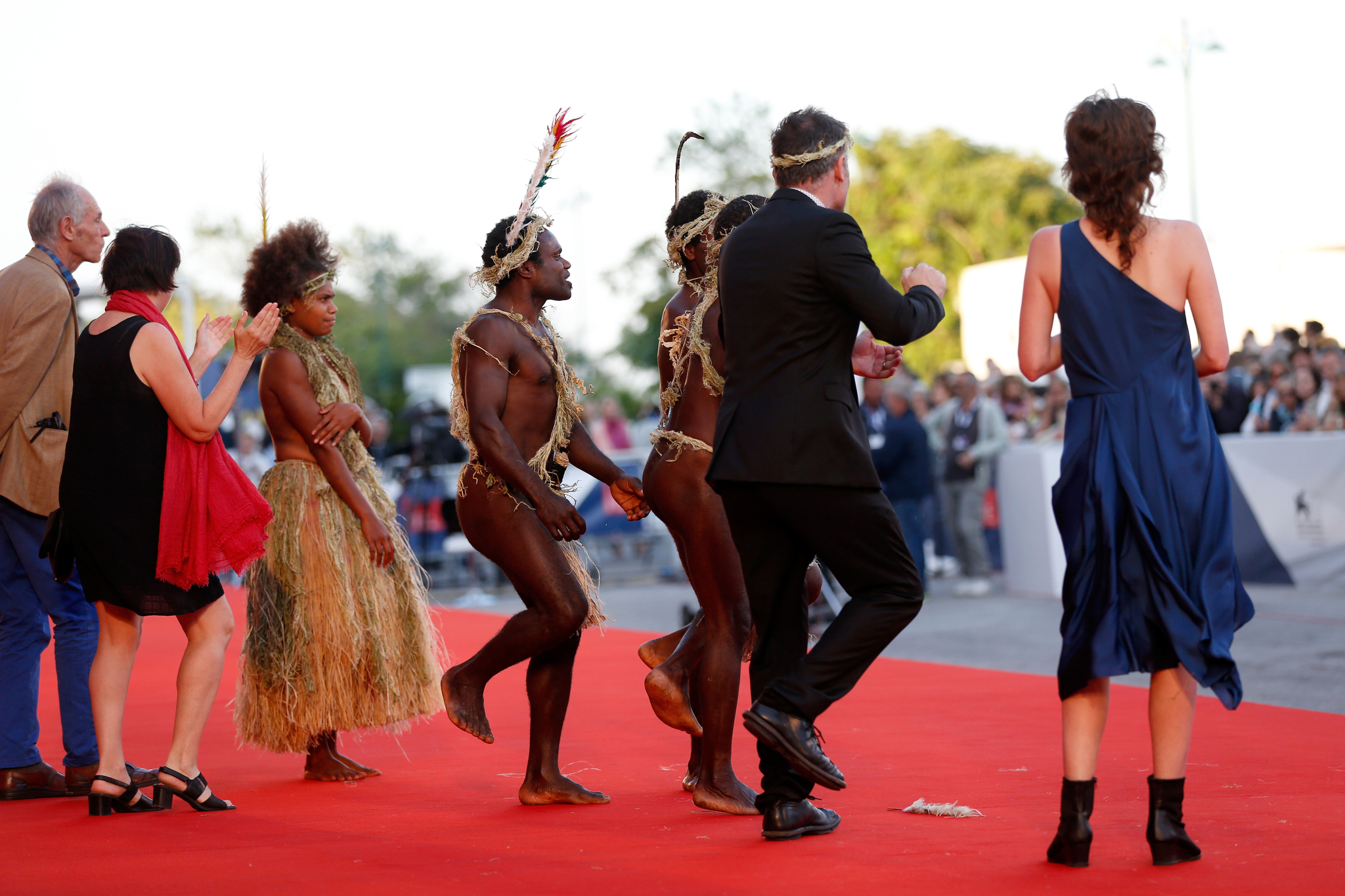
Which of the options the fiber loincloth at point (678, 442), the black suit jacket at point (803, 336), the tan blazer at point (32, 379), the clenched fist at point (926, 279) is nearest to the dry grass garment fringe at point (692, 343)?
the fiber loincloth at point (678, 442)

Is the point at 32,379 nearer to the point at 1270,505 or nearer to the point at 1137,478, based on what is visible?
the point at 1137,478

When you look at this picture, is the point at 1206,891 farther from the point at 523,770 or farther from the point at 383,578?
the point at 383,578

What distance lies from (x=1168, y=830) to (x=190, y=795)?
310 centimetres

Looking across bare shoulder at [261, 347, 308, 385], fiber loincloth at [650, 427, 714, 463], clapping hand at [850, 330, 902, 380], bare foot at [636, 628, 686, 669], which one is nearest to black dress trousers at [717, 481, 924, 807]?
clapping hand at [850, 330, 902, 380]

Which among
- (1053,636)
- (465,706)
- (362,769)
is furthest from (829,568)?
(1053,636)

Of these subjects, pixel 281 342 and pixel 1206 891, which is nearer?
pixel 1206 891

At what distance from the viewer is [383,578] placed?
5.46m

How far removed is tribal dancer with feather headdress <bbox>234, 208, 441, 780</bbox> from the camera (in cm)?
520

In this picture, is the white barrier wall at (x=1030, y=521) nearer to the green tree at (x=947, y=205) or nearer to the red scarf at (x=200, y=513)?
the red scarf at (x=200, y=513)

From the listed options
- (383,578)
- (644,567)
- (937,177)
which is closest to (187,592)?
(383,578)

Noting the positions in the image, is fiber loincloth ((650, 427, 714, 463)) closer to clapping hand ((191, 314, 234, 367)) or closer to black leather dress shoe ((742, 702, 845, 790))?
black leather dress shoe ((742, 702, 845, 790))

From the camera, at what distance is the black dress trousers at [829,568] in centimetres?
Result: 377

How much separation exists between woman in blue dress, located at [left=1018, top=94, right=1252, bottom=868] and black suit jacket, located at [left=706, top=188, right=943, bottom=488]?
48cm

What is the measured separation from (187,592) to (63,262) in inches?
63.2
